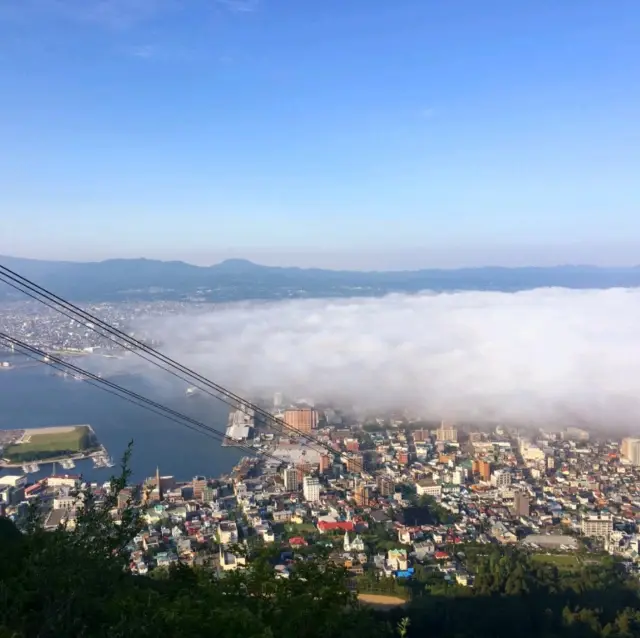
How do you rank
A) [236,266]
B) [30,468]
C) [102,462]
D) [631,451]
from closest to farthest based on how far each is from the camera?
[30,468] → [102,462] → [631,451] → [236,266]

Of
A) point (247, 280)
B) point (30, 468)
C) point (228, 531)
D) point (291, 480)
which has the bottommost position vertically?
point (291, 480)

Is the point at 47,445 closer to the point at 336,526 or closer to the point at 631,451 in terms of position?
the point at 336,526

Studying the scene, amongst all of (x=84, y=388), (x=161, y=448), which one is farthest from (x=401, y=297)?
(x=161, y=448)

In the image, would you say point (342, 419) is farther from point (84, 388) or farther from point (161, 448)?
point (84, 388)

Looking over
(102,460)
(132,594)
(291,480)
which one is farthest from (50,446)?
(132,594)

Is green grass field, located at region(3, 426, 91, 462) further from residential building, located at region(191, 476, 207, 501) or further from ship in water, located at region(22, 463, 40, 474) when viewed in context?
residential building, located at region(191, 476, 207, 501)

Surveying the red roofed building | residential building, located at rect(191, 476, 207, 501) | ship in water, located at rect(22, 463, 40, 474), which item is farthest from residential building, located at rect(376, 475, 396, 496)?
ship in water, located at rect(22, 463, 40, 474)
